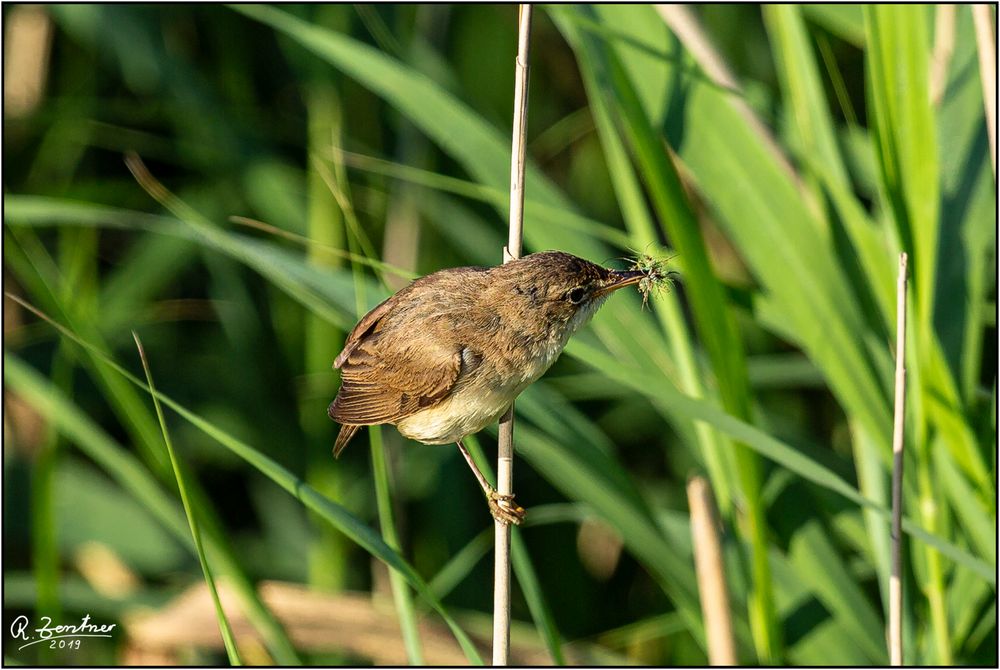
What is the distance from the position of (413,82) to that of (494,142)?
0.28 metres

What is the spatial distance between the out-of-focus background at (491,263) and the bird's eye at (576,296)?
3.6 inches

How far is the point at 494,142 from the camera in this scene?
2.74 meters

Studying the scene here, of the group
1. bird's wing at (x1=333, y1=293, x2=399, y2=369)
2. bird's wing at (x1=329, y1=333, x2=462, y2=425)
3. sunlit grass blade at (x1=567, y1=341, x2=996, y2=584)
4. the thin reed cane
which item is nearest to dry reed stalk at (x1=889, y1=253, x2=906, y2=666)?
sunlit grass blade at (x1=567, y1=341, x2=996, y2=584)

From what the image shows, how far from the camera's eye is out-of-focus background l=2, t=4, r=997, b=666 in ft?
7.86

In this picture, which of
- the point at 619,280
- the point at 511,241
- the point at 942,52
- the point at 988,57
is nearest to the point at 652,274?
the point at 619,280

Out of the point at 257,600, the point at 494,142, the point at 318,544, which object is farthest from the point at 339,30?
the point at 257,600

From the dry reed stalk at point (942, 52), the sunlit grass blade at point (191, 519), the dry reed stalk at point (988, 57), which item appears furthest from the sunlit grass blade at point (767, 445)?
the dry reed stalk at point (942, 52)

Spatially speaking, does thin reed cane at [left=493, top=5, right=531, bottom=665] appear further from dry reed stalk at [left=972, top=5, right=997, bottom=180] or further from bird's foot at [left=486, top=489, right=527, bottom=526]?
dry reed stalk at [left=972, top=5, right=997, bottom=180]

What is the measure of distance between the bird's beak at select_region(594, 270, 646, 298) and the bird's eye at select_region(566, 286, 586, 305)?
3 cm

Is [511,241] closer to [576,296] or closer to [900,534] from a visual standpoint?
[576,296]

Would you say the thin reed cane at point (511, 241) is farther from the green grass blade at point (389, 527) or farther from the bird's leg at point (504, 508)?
the green grass blade at point (389, 527)

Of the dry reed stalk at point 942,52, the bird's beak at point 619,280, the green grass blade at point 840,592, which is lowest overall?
the green grass blade at point 840,592

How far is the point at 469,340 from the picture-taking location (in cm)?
227
